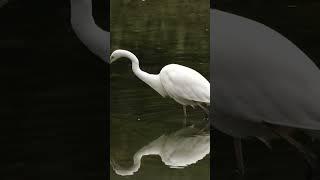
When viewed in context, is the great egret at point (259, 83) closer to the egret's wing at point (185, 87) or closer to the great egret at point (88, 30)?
the egret's wing at point (185, 87)

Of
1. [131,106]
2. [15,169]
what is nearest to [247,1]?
[131,106]

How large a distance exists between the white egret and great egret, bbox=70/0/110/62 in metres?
0.10

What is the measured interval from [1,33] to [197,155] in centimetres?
57

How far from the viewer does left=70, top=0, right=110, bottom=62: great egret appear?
130cm

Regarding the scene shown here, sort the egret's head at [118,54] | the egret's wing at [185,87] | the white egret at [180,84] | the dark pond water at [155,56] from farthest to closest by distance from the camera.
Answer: the egret's wing at [185,87], the white egret at [180,84], the egret's head at [118,54], the dark pond water at [155,56]

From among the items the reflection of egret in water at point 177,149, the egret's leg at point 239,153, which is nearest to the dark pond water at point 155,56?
the reflection of egret in water at point 177,149

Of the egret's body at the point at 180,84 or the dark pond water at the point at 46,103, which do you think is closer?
the dark pond water at the point at 46,103

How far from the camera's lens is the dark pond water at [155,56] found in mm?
1030

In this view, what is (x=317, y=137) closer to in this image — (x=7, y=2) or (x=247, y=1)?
(x=247, y=1)

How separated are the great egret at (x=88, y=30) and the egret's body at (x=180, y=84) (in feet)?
0.34

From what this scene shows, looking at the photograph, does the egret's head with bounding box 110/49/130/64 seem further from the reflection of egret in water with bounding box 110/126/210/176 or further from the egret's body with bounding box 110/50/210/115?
the reflection of egret in water with bounding box 110/126/210/176

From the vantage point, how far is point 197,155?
3.61 ft

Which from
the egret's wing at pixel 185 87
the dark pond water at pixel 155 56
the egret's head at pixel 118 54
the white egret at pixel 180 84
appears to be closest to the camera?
the dark pond water at pixel 155 56

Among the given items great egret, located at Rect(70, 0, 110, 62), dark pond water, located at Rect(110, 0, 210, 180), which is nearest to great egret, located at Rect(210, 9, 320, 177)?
dark pond water, located at Rect(110, 0, 210, 180)
